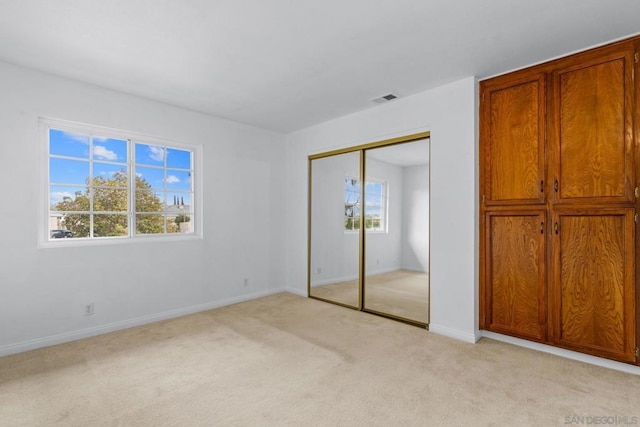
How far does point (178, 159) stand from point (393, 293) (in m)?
3.12

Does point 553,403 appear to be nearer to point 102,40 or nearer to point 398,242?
point 398,242

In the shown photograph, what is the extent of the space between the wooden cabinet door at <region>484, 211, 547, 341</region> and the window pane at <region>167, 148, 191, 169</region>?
3.49m

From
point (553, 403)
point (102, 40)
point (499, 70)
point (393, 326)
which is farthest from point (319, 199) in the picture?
point (553, 403)

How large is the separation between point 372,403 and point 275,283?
3.09 meters

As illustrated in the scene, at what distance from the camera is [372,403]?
2055 millimetres

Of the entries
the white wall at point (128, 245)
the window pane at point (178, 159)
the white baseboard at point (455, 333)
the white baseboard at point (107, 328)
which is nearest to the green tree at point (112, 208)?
the white wall at point (128, 245)

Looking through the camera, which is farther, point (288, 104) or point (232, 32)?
point (288, 104)

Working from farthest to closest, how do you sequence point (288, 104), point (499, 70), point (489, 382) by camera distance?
point (288, 104), point (499, 70), point (489, 382)

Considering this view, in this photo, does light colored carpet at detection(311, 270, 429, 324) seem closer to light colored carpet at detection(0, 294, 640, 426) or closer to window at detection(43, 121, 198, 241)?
light colored carpet at detection(0, 294, 640, 426)

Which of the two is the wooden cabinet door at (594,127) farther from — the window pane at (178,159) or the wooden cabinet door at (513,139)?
the window pane at (178,159)

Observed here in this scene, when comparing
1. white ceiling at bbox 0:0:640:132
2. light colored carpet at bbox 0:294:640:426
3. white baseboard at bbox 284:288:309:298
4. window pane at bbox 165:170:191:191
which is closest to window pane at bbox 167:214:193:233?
window pane at bbox 165:170:191:191

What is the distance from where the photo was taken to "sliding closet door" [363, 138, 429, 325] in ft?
11.8

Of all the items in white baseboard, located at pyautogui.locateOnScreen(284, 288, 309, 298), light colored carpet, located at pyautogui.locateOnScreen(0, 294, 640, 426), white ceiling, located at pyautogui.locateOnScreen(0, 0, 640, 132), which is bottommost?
light colored carpet, located at pyautogui.locateOnScreen(0, 294, 640, 426)
